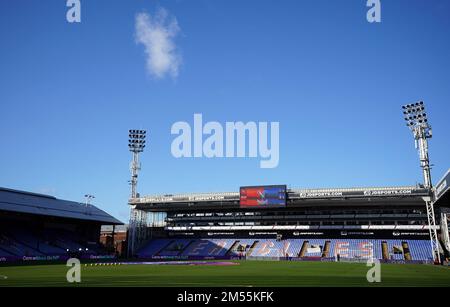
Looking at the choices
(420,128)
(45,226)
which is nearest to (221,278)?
(420,128)

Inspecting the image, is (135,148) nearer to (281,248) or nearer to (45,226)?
(45,226)

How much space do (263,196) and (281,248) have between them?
1140 cm

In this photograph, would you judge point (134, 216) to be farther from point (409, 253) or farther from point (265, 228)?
Answer: point (409, 253)

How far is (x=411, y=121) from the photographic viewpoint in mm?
60844

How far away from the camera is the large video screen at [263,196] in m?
75.8

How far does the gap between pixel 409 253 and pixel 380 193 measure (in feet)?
37.5

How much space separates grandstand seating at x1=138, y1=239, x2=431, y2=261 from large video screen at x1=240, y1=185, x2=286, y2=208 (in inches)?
373

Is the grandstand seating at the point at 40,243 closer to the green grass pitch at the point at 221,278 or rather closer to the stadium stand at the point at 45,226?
the stadium stand at the point at 45,226

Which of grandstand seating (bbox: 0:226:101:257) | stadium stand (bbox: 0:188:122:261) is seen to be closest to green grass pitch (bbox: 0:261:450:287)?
grandstand seating (bbox: 0:226:101:257)

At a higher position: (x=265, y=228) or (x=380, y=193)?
(x=380, y=193)

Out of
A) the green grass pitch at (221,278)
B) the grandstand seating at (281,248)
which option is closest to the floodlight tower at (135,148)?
the grandstand seating at (281,248)

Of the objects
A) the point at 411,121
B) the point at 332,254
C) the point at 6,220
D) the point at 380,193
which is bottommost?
the point at 332,254
